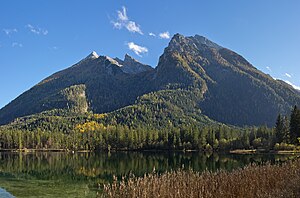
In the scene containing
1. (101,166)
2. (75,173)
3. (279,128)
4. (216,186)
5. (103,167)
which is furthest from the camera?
(279,128)

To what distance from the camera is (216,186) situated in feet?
60.1

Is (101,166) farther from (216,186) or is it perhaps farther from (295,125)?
(216,186)

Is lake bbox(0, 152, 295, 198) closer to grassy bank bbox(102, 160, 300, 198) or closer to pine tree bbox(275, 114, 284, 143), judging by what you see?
grassy bank bbox(102, 160, 300, 198)

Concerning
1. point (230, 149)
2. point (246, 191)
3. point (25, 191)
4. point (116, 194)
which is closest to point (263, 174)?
point (246, 191)

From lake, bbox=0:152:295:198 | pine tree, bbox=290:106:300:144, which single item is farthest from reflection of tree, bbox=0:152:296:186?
pine tree, bbox=290:106:300:144

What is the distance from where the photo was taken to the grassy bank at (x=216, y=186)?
16.1 m

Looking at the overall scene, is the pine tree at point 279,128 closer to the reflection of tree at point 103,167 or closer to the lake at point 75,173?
the reflection of tree at point 103,167

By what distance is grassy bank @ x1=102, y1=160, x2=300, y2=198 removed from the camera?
16078 mm

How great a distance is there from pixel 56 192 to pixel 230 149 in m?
135

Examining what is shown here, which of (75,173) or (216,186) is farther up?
(216,186)

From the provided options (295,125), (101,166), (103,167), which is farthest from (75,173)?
(295,125)

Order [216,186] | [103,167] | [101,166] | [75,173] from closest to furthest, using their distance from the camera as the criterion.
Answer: [216,186]
[75,173]
[103,167]
[101,166]

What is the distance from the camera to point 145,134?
190 m

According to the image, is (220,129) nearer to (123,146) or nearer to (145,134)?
(145,134)
